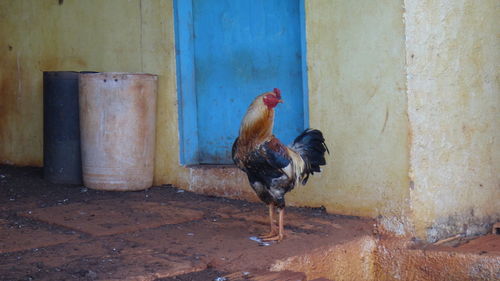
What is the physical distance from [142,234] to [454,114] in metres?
2.53

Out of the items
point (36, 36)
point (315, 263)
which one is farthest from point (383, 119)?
point (36, 36)

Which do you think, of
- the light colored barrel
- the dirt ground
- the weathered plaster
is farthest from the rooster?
the light colored barrel

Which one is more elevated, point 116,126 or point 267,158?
point 116,126

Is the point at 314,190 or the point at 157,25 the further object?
the point at 157,25

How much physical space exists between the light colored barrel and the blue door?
1.30 ft

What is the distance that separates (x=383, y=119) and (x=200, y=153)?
2.18m

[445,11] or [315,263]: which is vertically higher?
[445,11]

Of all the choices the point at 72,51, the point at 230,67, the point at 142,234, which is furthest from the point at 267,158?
the point at 72,51

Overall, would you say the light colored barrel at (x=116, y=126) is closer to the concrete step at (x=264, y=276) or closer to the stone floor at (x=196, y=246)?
the stone floor at (x=196, y=246)

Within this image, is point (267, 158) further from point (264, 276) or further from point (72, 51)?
point (72, 51)

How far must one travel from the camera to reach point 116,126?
6.18 m

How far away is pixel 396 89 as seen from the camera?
467 cm

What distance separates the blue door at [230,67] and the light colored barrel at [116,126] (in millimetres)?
397

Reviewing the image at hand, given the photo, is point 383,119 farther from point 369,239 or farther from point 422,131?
point 369,239
